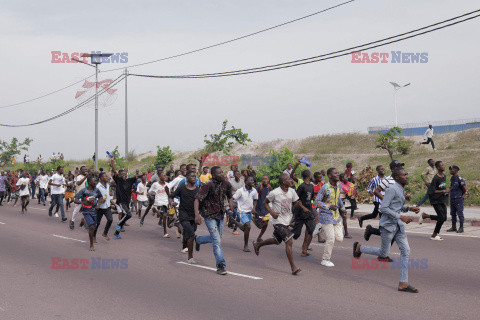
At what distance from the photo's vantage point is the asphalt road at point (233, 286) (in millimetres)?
5926

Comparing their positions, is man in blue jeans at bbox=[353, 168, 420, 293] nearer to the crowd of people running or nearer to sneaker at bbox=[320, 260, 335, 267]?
the crowd of people running

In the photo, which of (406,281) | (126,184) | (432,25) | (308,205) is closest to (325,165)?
(432,25)

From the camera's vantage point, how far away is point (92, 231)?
35.0 feet

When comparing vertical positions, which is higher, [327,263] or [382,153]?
[382,153]

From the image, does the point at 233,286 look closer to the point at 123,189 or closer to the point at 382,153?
the point at 123,189

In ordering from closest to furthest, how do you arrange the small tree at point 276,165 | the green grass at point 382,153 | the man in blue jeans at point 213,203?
the man in blue jeans at point 213,203
the small tree at point 276,165
the green grass at point 382,153

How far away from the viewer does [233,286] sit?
285 inches

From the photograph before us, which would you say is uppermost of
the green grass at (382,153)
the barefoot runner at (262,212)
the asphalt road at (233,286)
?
the green grass at (382,153)

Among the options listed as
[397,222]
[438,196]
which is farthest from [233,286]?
[438,196]

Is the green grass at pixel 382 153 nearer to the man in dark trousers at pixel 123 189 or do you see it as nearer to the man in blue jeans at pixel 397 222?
the man in dark trousers at pixel 123 189

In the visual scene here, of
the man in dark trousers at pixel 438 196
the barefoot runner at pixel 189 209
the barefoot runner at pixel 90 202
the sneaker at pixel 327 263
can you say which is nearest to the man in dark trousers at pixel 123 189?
the barefoot runner at pixel 90 202

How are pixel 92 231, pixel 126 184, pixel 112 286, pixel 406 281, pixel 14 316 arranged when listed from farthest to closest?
pixel 126 184
pixel 92 231
pixel 112 286
pixel 406 281
pixel 14 316

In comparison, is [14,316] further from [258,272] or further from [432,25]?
[432,25]

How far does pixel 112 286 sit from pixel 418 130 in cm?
5068
